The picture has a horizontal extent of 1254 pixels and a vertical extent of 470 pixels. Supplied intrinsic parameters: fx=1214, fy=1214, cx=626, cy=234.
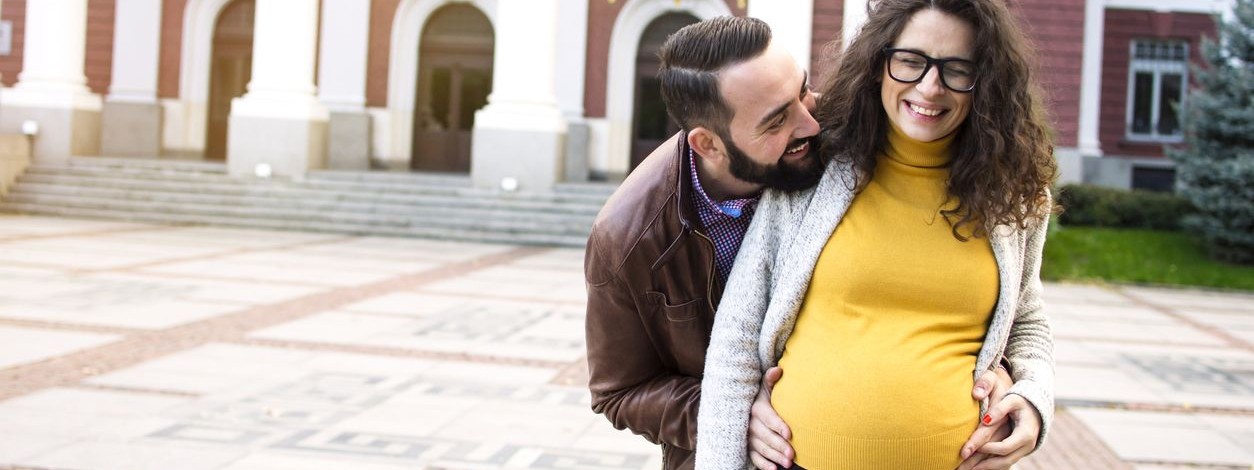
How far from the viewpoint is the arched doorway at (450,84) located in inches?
959

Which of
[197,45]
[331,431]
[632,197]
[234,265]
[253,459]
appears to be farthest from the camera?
[197,45]

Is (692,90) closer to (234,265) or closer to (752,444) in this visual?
(752,444)

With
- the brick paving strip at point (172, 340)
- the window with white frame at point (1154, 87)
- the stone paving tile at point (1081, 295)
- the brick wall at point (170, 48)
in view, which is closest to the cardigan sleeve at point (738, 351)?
the brick paving strip at point (172, 340)

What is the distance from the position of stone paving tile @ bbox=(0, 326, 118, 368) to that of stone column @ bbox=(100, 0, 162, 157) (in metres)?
17.3

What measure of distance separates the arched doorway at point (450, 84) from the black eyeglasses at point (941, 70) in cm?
2239

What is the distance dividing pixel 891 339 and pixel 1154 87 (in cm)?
2699

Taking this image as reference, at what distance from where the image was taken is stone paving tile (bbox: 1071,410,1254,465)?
623cm

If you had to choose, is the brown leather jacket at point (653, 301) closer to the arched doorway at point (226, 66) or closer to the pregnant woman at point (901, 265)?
the pregnant woman at point (901, 265)

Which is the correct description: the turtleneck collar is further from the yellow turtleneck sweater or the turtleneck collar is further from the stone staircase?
the stone staircase

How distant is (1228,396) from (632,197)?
6.92 meters

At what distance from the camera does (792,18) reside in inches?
764

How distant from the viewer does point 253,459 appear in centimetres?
539

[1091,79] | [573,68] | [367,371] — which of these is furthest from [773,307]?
[1091,79]

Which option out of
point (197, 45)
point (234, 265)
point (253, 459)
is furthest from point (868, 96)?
point (197, 45)
